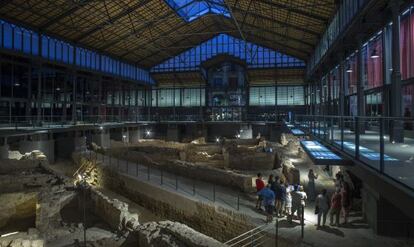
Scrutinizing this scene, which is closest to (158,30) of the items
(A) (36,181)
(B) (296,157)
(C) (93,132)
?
(C) (93,132)

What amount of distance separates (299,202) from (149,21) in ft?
97.7

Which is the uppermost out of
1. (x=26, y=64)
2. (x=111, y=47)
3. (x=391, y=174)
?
(x=111, y=47)

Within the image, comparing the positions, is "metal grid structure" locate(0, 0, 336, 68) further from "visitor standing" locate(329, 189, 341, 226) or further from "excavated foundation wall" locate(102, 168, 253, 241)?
"visitor standing" locate(329, 189, 341, 226)

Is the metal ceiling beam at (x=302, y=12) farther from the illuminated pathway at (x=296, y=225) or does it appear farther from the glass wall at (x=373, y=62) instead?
the illuminated pathway at (x=296, y=225)

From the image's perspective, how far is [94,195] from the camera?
58.4ft

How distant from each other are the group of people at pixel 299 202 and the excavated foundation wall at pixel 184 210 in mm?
1191

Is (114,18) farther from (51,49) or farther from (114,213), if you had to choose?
(114,213)

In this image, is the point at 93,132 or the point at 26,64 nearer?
the point at 26,64

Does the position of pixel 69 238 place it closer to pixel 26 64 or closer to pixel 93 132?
pixel 26 64

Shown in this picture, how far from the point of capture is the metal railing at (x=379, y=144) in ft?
19.2

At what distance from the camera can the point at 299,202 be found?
12375mm

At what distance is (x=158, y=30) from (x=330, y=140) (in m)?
→ 33.7

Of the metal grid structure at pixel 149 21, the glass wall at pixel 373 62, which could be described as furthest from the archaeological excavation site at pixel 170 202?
the metal grid structure at pixel 149 21

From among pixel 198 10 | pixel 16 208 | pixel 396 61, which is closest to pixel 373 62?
pixel 396 61
